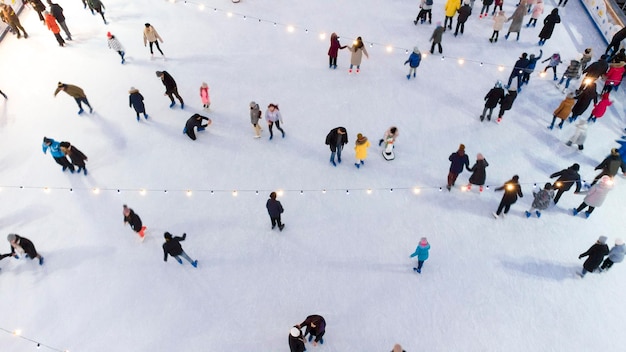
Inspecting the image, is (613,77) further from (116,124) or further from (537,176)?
(116,124)

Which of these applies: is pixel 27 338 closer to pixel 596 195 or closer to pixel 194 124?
pixel 194 124

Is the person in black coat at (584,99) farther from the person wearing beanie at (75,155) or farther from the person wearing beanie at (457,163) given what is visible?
the person wearing beanie at (75,155)

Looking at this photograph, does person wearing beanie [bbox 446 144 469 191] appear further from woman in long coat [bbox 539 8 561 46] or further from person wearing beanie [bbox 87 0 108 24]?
person wearing beanie [bbox 87 0 108 24]

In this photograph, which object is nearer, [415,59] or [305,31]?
[415,59]

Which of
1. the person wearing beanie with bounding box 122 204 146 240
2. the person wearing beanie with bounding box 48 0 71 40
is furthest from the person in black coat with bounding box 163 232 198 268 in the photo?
the person wearing beanie with bounding box 48 0 71 40

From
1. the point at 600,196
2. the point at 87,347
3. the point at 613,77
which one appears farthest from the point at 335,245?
the point at 613,77

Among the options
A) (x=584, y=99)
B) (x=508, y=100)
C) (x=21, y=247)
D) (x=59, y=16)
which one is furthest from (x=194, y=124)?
→ (x=584, y=99)

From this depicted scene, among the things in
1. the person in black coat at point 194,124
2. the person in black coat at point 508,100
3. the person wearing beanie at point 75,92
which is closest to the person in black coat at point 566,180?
the person in black coat at point 508,100
